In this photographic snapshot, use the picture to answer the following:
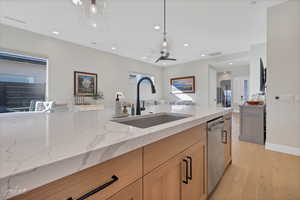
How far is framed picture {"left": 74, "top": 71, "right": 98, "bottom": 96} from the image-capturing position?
4.34 metres

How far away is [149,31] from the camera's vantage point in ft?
11.9

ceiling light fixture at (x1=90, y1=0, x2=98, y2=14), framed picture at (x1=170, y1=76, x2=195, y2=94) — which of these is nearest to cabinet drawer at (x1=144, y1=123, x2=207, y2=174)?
ceiling light fixture at (x1=90, y1=0, x2=98, y2=14)

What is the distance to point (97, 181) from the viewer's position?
1.58ft

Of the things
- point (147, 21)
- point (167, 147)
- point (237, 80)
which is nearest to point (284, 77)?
point (147, 21)

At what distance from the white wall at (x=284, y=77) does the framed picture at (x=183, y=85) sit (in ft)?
13.0

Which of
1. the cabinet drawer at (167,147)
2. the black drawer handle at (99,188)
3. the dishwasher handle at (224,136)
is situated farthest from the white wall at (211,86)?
the black drawer handle at (99,188)

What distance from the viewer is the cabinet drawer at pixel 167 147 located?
676 mm

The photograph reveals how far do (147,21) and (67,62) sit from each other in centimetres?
277

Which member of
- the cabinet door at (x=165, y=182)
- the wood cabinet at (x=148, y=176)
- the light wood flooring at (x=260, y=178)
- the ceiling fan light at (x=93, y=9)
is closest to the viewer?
the wood cabinet at (x=148, y=176)

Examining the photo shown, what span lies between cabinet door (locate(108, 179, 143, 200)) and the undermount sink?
1.87ft

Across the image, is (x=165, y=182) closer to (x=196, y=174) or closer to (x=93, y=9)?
(x=196, y=174)

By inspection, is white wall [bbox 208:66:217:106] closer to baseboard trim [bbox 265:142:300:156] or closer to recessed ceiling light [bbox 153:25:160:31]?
baseboard trim [bbox 265:142:300:156]

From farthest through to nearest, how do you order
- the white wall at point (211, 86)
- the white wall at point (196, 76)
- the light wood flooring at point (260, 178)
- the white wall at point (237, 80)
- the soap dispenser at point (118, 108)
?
the white wall at point (237, 80) < the white wall at point (211, 86) < the white wall at point (196, 76) < the light wood flooring at point (260, 178) < the soap dispenser at point (118, 108)

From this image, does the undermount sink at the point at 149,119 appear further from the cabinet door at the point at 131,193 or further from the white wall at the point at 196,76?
the white wall at the point at 196,76
